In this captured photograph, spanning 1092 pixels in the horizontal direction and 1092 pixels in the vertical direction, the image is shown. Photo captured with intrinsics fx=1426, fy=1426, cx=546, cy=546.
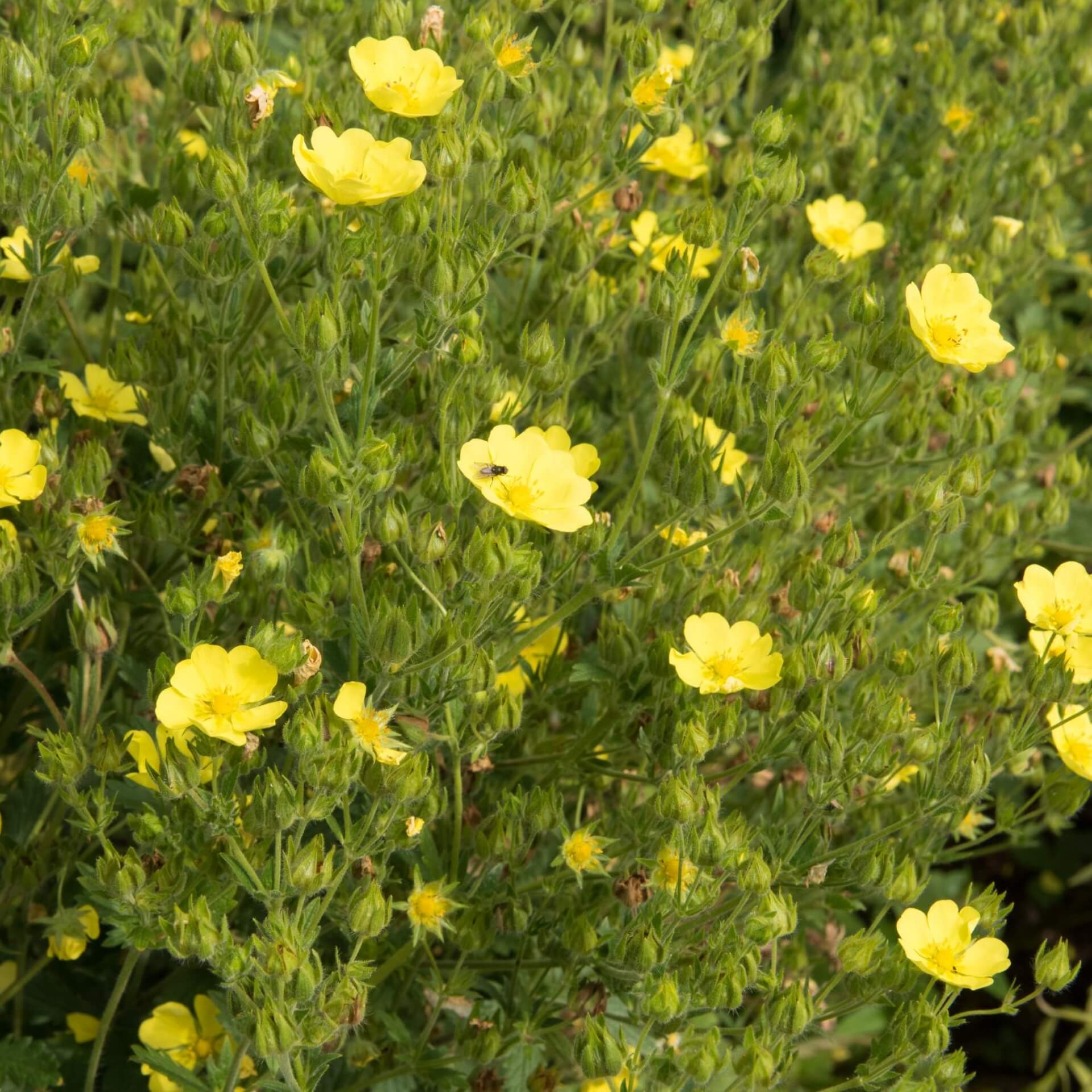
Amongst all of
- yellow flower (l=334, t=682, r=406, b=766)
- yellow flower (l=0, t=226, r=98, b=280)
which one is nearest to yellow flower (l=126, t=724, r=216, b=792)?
yellow flower (l=334, t=682, r=406, b=766)

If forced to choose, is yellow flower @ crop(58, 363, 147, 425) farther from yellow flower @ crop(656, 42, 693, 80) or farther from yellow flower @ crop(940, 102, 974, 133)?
yellow flower @ crop(940, 102, 974, 133)

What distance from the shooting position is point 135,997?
2.11m

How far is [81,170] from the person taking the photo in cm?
215

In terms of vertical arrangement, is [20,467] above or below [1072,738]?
above

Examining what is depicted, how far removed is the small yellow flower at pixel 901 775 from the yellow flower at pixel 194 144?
1401mm

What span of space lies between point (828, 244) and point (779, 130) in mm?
655

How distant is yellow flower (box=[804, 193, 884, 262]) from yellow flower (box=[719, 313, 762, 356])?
25.2 inches

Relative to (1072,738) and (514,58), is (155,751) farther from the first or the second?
(1072,738)

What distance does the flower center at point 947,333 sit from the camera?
6.13 feet

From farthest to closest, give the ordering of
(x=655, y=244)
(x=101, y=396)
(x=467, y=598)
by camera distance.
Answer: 1. (x=655, y=244)
2. (x=101, y=396)
3. (x=467, y=598)

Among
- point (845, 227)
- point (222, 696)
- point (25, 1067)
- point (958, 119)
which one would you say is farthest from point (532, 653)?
point (958, 119)

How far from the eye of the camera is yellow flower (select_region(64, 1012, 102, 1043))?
205cm

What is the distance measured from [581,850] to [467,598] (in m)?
0.38

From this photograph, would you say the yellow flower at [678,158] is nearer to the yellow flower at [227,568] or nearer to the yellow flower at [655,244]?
the yellow flower at [655,244]
